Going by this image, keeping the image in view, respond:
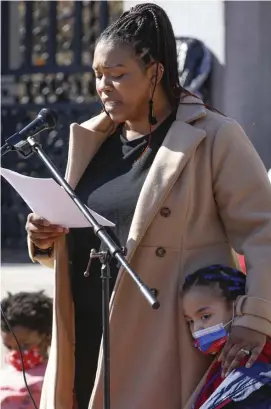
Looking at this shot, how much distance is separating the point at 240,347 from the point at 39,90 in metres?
6.69

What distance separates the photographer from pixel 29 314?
15.5 feet

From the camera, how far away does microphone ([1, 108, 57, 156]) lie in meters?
2.96

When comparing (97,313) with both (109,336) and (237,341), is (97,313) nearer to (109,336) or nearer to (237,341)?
(109,336)

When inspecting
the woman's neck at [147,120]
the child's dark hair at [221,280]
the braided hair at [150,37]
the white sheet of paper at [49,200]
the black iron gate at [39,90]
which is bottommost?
the black iron gate at [39,90]

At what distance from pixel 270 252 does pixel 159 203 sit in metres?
0.34

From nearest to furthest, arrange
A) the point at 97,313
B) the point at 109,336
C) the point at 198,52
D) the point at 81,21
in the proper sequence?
the point at 109,336 < the point at 97,313 < the point at 198,52 < the point at 81,21

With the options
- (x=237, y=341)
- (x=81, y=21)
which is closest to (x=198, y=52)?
(x=81, y=21)

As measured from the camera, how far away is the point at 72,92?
9.15m

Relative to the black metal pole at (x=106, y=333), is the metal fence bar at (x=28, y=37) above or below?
below

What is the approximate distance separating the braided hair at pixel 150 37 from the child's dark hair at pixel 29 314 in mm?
1869

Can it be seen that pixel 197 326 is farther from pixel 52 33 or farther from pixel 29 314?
pixel 52 33

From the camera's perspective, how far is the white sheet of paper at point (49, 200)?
2926 millimetres

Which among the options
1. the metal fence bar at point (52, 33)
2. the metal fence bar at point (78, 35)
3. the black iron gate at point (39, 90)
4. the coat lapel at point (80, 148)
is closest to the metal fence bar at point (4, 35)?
the black iron gate at point (39, 90)

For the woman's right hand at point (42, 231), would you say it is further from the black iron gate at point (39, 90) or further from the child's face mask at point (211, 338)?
the black iron gate at point (39, 90)
